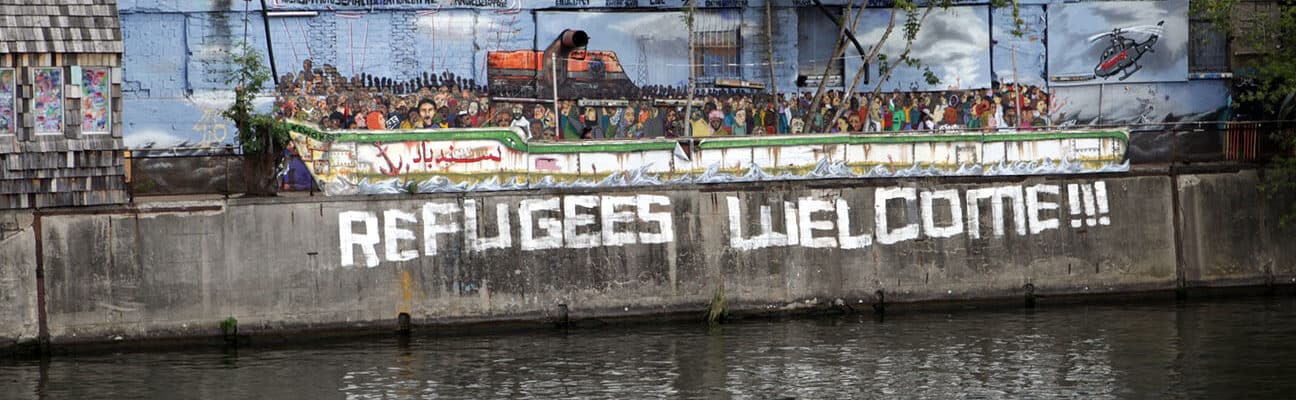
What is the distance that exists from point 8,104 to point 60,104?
88 centimetres

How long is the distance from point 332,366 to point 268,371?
42.8 inches

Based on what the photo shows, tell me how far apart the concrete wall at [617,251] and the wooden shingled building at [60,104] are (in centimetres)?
71

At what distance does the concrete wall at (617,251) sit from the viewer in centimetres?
2897

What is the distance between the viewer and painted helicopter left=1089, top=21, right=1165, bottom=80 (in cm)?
4100

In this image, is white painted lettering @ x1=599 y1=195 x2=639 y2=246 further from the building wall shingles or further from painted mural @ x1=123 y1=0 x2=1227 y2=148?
the building wall shingles

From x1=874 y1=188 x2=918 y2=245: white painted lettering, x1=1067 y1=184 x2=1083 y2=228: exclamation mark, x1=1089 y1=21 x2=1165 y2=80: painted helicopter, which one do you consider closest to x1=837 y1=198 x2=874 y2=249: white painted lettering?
x1=874 y1=188 x2=918 y2=245: white painted lettering

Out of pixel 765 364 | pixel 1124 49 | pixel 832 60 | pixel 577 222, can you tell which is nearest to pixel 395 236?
pixel 577 222

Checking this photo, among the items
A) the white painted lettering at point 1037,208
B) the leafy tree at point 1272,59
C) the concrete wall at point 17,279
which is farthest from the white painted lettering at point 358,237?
the leafy tree at point 1272,59

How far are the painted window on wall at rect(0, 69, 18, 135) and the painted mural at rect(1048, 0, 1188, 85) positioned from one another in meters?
25.0

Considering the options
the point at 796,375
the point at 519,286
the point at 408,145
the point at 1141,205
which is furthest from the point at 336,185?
the point at 1141,205

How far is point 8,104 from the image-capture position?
28.4m

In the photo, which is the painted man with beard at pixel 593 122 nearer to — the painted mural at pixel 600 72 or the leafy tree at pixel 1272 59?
the painted mural at pixel 600 72

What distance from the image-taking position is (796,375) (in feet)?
85.0

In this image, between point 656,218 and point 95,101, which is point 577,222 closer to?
point 656,218
